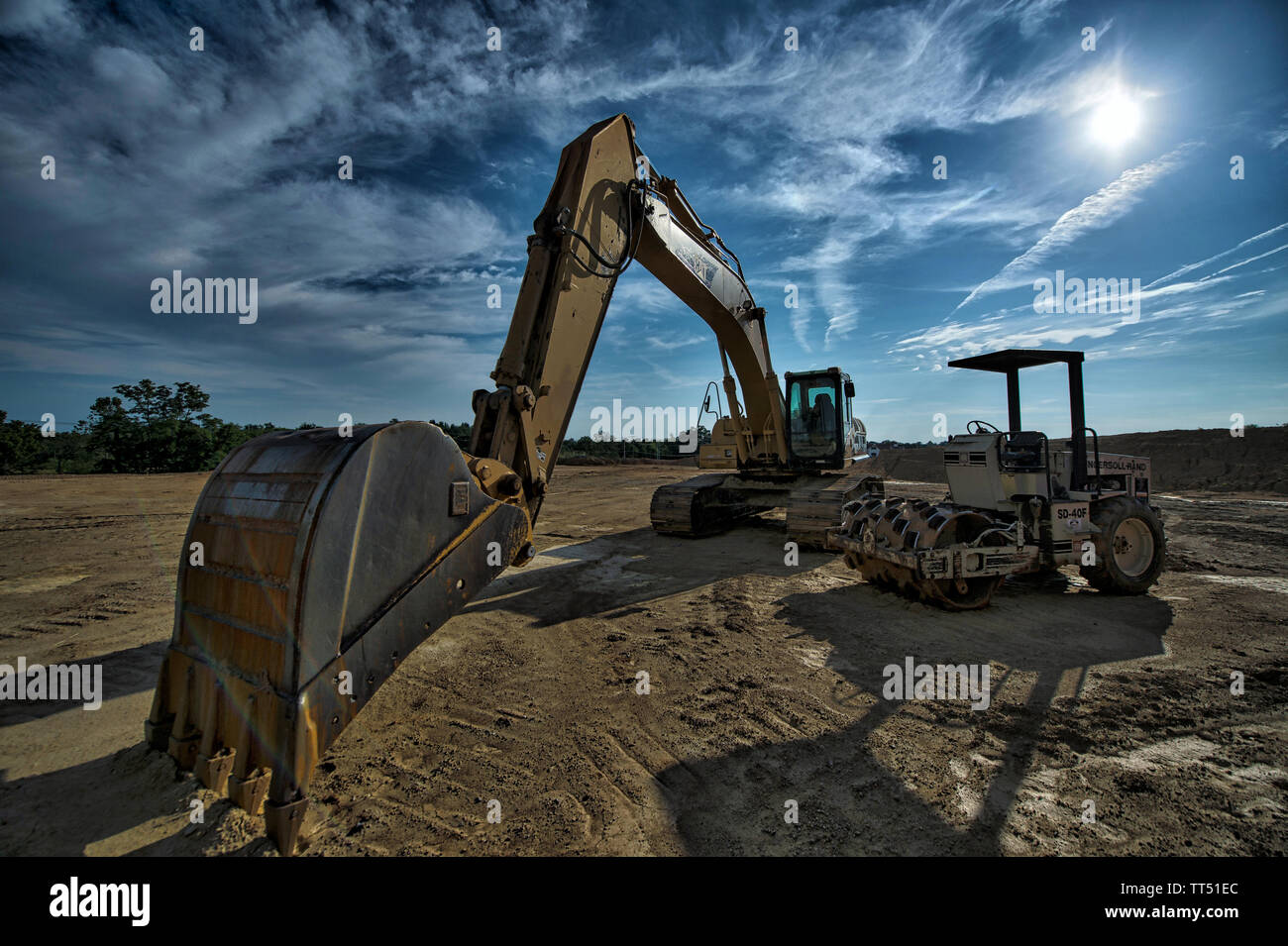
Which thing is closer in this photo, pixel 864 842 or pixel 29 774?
pixel 864 842

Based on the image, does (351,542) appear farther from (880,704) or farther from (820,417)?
(820,417)

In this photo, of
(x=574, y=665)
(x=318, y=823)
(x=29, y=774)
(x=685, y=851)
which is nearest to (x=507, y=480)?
(x=574, y=665)

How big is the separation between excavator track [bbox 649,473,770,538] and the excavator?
17.9 feet

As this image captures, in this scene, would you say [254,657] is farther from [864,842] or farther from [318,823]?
[864,842]

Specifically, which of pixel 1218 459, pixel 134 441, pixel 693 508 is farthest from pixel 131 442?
pixel 1218 459

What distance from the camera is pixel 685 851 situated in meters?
2.26

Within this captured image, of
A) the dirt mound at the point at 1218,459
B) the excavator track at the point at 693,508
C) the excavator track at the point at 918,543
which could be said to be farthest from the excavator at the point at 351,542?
the dirt mound at the point at 1218,459

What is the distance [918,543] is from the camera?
5516mm

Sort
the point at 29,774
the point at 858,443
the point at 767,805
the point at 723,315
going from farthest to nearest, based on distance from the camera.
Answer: the point at 858,443
the point at 723,315
the point at 29,774
the point at 767,805

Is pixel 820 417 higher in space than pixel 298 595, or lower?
higher

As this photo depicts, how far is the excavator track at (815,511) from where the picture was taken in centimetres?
832

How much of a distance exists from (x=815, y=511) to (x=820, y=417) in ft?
7.24

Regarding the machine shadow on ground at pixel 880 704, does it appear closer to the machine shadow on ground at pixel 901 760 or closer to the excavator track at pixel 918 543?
the machine shadow on ground at pixel 901 760

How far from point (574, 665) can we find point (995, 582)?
451 cm
